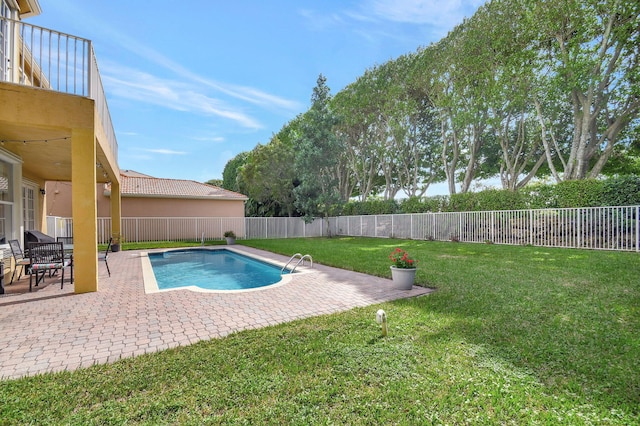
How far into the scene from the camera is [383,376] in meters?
2.67

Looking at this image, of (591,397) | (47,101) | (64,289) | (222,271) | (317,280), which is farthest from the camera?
(222,271)

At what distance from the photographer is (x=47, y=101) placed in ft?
17.1

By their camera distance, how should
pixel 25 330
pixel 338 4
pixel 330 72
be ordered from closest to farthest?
pixel 25 330 → pixel 338 4 → pixel 330 72

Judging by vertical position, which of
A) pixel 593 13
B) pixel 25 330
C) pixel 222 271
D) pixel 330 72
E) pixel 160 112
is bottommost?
pixel 222 271

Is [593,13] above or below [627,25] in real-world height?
above

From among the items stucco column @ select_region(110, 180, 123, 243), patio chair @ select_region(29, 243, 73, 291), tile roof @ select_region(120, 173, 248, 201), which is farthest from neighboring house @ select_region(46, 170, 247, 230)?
patio chair @ select_region(29, 243, 73, 291)

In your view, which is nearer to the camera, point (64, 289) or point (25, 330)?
point (25, 330)

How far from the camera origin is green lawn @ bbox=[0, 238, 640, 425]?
7.04 ft

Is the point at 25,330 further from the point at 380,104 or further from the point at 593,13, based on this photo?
the point at 380,104

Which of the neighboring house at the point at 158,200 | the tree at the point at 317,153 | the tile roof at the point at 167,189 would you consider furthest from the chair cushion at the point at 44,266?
the tree at the point at 317,153

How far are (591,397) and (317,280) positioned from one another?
526cm

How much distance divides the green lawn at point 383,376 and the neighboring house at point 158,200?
18334 mm

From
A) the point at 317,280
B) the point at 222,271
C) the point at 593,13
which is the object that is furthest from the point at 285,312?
the point at 593,13

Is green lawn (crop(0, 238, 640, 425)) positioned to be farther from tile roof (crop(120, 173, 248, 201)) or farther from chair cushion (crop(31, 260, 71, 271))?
tile roof (crop(120, 173, 248, 201))
